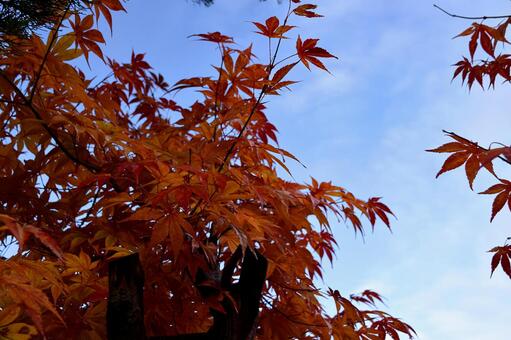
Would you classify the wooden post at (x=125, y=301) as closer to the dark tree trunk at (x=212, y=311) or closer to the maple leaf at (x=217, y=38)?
the dark tree trunk at (x=212, y=311)

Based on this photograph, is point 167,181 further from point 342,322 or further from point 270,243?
point 342,322

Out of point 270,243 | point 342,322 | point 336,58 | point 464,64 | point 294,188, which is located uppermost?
point 464,64

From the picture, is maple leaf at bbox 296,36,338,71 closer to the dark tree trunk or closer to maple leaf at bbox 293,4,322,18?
maple leaf at bbox 293,4,322,18

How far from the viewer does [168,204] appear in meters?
1.64

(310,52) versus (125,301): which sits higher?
(310,52)

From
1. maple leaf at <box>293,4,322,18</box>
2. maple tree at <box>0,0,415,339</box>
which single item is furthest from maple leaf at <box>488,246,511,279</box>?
maple leaf at <box>293,4,322,18</box>

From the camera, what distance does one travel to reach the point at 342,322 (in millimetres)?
2293

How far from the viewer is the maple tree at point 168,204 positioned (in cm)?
178

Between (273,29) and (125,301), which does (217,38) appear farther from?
(125,301)

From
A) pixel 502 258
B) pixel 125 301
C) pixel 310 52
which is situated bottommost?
pixel 125 301

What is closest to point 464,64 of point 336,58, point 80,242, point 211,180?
point 336,58

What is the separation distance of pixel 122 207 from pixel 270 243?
61 cm

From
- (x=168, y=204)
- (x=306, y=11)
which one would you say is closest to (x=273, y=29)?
(x=306, y=11)

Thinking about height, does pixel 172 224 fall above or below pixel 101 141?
below
